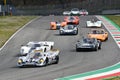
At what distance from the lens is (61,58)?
35.5 metres

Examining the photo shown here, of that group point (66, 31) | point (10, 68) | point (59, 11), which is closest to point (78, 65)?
point (10, 68)

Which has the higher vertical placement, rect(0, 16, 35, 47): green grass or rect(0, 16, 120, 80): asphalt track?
rect(0, 16, 120, 80): asphalt track

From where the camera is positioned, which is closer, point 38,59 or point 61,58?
point 38,59

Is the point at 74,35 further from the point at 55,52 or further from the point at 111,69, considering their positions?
the point at 111,69

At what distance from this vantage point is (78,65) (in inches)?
1230

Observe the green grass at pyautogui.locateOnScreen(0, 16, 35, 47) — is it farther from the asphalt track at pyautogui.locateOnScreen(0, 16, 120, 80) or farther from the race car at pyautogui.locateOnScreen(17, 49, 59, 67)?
the race car at pyautogui.locateOnScreen(17, 49, 59, 67)

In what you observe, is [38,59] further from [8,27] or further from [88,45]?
[8,27]

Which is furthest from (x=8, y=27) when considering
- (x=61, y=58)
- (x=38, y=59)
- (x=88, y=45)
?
(x=38, y=59)

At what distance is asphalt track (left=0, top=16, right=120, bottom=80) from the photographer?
89.7 ft

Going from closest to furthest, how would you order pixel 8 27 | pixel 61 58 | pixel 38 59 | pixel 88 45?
1. pixel 38 59
2. pixel 61 58
3. pixel 88 45
4. pixel 8 27

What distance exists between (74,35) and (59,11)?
160ft

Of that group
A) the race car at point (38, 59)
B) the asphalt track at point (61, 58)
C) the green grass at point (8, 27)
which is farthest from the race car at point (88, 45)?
the green grass at point (8, 27)

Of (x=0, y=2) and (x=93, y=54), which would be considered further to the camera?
(x=0, y=2)

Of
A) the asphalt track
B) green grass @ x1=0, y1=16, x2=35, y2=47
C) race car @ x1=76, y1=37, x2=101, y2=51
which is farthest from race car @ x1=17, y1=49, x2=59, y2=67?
green grass @ x1=0, y1=16, x2=35, y2=47
